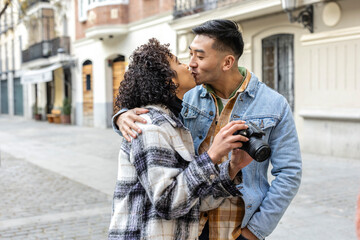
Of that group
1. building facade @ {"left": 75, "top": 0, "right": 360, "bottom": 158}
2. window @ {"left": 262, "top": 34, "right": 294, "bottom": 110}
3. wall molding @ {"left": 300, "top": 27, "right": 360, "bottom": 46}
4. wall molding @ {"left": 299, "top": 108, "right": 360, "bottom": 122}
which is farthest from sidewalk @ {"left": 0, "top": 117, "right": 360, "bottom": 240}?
wall molding @ {"left": 300, "top": 27, "right": 360, "bottom": 46}

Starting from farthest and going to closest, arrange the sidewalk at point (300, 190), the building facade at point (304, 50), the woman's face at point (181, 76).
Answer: the building facade at point (304, 50) < the sidewalk at point (300, 190) < the woman's face at point (181, 76)

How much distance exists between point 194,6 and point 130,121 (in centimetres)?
1373

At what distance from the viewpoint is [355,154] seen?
9.83m

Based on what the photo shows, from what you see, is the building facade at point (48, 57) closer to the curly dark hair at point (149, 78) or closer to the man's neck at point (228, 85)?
the man's neck at point (228, 85)

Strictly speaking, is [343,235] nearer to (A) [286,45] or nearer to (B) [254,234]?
(B) [254,234]

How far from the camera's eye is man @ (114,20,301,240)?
2057 millimetres

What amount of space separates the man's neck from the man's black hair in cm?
13

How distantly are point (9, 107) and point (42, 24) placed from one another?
32.9ft

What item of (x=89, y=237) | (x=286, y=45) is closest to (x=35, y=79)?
(x=286, y=45)

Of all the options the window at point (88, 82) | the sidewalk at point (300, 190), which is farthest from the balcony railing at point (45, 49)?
the sidewalk at point (300, 190)

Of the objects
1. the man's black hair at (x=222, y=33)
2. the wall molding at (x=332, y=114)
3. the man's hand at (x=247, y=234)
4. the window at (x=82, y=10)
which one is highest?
the window at (x=82, y=10)

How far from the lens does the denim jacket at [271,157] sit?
2.05m

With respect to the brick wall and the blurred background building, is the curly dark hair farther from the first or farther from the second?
the brick wall

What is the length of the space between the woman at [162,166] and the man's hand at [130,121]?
0.02 meters
